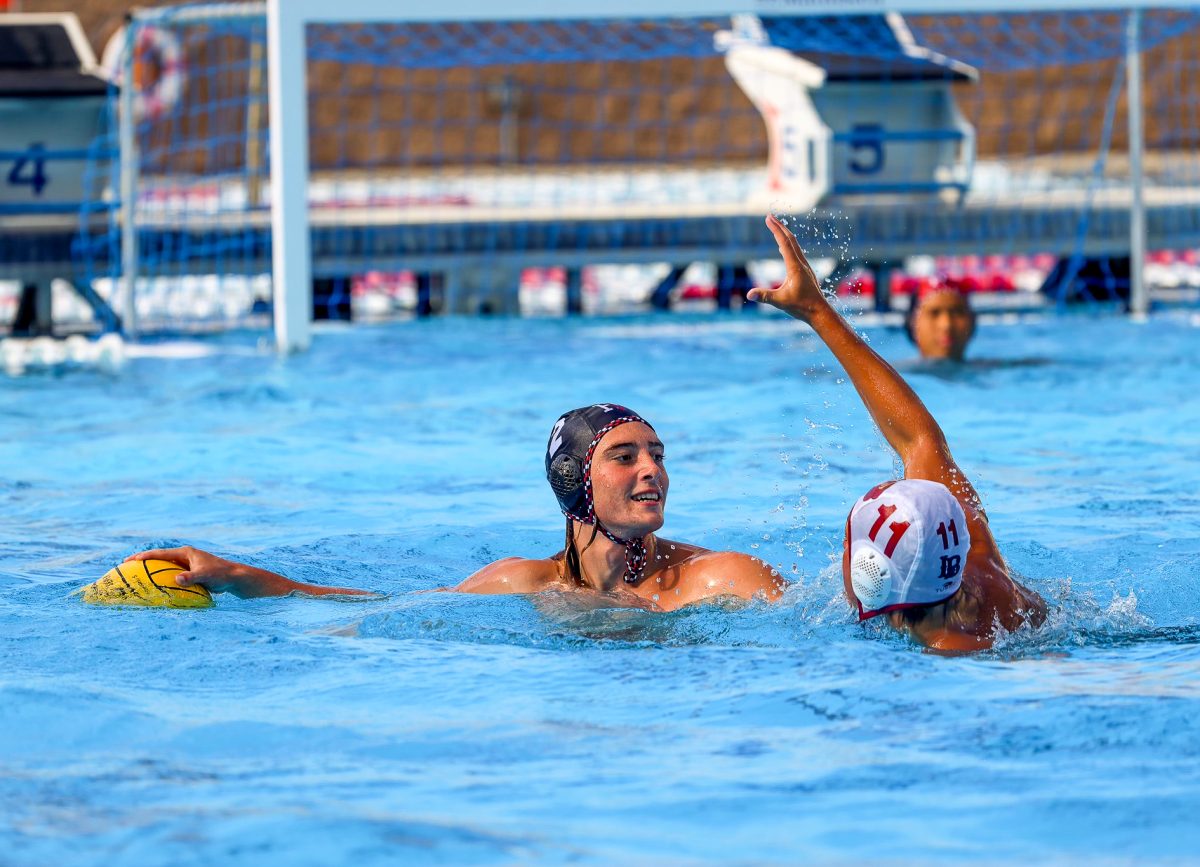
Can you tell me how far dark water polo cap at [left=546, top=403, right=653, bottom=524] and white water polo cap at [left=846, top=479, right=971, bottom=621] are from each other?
0.64 metres

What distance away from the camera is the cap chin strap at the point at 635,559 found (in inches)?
151

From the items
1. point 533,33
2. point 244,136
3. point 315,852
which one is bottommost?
point 315,852

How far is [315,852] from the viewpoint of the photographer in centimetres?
248

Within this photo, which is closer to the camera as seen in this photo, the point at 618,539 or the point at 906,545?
the point at 906,545

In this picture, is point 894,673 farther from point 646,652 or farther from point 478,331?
point 478,331

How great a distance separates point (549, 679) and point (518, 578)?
0.57m

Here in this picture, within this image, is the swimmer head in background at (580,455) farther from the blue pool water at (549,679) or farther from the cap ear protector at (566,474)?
the blue pool water at (549,679)

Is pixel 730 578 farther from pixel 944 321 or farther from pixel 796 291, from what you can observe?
pixel 944 321

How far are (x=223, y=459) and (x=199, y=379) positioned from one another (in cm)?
210

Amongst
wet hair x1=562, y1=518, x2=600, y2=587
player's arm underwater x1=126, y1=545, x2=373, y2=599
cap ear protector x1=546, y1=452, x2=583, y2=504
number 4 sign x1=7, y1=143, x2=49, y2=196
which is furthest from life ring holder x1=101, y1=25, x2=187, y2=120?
cap ear protector x1=546, y1=452, x2=583, y2=504

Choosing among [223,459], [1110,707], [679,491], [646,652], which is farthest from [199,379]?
[1110,707]

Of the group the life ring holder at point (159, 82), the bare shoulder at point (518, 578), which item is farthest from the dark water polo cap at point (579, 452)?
the life ring holder at point (159, 82)

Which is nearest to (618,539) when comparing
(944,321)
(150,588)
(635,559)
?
(635,559)

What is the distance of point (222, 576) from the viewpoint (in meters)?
3.93
